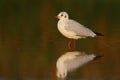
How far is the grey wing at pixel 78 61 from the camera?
10562 millimetres

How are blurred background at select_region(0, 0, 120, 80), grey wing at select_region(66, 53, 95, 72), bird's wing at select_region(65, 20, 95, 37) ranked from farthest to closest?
bird's wing at select_region(65, 20, 95, 37) → grey wing at select_region(66, 53, 95, 72) → blurred background at select_region(0, 0, 120, 80)

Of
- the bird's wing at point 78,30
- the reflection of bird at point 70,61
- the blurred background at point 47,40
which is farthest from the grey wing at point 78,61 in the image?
the bird's wing at point 78,30

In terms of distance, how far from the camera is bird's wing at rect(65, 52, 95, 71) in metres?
10.6

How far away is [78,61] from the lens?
11.0 m

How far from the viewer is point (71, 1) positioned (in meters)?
24.6

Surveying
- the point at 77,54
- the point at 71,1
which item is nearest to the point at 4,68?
the point at 77,54

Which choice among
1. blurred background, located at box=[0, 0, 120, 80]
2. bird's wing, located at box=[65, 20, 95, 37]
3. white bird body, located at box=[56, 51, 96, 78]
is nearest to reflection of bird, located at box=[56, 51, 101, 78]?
white bird body, located at box=[56, 51, 96, 78]

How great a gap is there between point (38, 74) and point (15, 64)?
3.24ft

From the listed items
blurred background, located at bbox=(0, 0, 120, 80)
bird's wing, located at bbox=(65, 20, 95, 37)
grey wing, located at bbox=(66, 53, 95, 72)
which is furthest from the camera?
bird's wing, located at bbox=(65, 20, 95, 37)

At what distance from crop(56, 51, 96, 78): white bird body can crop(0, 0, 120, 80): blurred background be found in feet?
0.39

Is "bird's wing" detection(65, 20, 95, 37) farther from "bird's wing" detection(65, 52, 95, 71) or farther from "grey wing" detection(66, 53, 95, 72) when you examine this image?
"grey wing" detection(66, 53, 95, 72)

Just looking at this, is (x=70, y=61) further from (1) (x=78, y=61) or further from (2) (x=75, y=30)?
(2) (x=75, y=30)

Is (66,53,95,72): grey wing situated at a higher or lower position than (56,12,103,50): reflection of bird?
lower

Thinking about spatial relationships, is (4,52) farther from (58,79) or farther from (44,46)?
(58,79)
